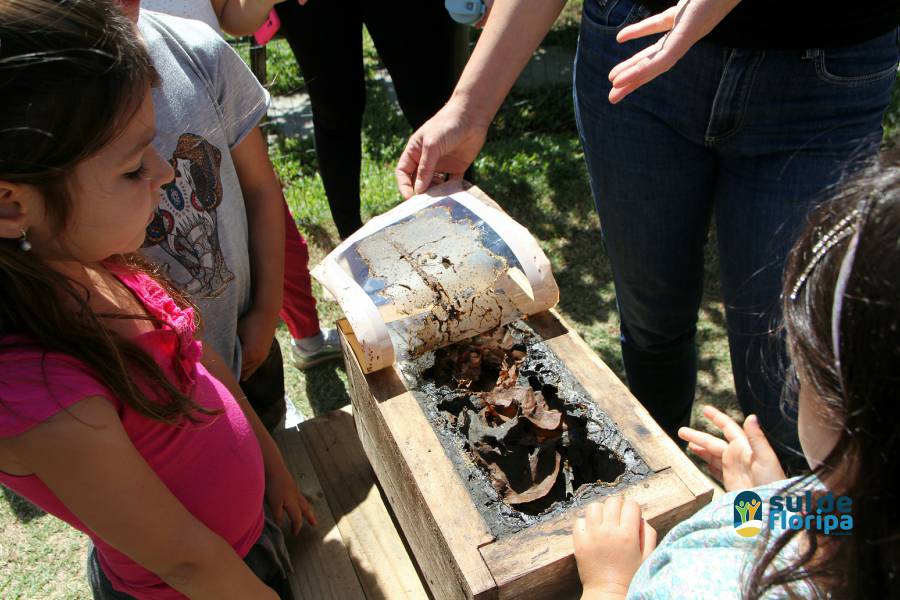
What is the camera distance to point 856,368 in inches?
27.7

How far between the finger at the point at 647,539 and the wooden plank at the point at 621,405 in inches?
5.5

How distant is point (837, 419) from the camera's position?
30.5 inches

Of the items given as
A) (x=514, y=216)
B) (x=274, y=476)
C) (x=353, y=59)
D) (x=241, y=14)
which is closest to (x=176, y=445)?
(x=274, y=476)

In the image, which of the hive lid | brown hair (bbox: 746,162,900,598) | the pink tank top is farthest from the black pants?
brown hair (bbox: 746,162,900,598)

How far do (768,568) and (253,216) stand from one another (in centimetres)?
152

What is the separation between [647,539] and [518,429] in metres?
0.38

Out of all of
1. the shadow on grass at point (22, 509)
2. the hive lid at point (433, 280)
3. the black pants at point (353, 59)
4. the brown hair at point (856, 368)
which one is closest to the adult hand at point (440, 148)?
the hive lid at point (433, 280)

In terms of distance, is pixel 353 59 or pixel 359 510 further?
pixel 353 59

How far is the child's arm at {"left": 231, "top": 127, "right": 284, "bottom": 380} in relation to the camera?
190cm

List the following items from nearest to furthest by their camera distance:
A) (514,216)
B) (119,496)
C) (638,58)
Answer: (119,496), (638,58), (514,216)

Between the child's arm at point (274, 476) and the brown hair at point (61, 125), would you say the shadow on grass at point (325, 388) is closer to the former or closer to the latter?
the child's arm at point (274, 476)

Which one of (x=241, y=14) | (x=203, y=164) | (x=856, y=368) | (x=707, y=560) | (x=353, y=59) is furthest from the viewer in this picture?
(x=353, y=59)

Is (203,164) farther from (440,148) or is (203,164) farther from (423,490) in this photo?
(423,490)

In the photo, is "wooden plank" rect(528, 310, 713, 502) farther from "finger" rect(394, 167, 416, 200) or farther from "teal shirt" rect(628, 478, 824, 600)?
"finger" rect(394, 167, 416, 200)
